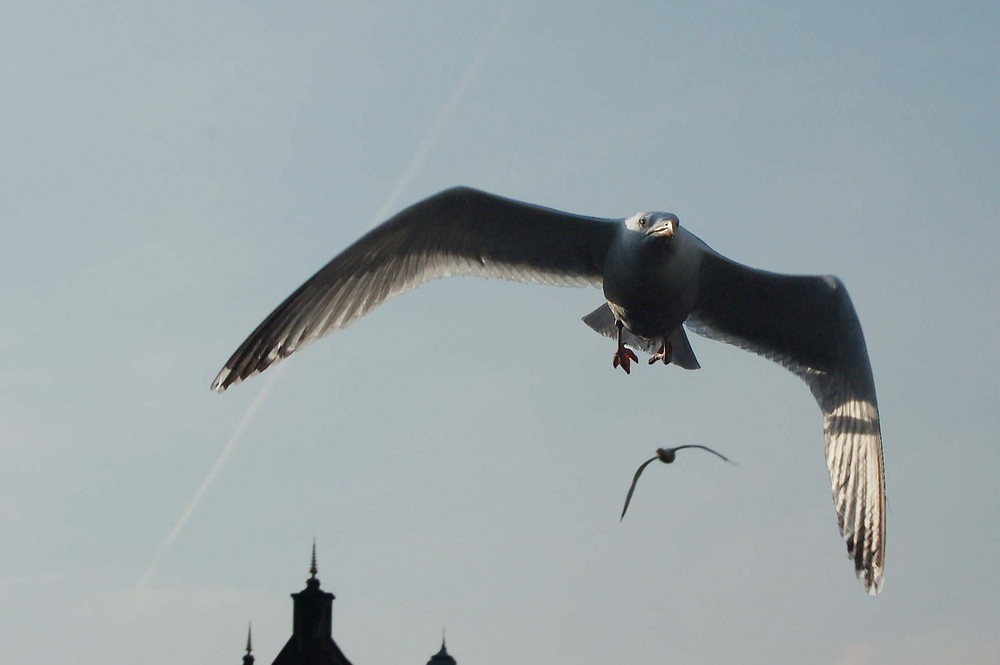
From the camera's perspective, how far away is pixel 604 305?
673 inches

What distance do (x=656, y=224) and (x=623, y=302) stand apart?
763mm

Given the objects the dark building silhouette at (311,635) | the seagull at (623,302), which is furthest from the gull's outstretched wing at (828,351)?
the dark building silhouette at (311,635)

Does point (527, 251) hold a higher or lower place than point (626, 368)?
higher

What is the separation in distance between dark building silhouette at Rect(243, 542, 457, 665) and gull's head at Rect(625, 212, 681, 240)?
37.8m

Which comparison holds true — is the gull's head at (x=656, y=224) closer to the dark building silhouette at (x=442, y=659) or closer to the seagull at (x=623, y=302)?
the seagull at (x=623, y=302)

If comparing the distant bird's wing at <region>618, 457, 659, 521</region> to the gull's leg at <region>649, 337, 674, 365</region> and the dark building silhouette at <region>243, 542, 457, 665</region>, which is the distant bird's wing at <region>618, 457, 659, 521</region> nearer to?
the gull's leg at <region>649, 337, 674, 365</region>

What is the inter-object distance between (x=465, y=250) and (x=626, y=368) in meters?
1.76

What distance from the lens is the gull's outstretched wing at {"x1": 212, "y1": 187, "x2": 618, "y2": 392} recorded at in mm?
16484

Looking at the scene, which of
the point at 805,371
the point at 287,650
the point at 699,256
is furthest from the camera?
the point at 287,650

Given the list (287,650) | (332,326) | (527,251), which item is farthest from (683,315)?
(287,650)

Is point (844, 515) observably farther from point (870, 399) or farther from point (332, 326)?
point (332, 326)

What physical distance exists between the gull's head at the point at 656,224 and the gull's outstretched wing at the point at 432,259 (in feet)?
1.80

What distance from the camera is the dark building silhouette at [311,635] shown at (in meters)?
52.7

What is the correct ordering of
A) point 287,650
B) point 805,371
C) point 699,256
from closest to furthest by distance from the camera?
point 699,256
point 805,371
point 287,650
